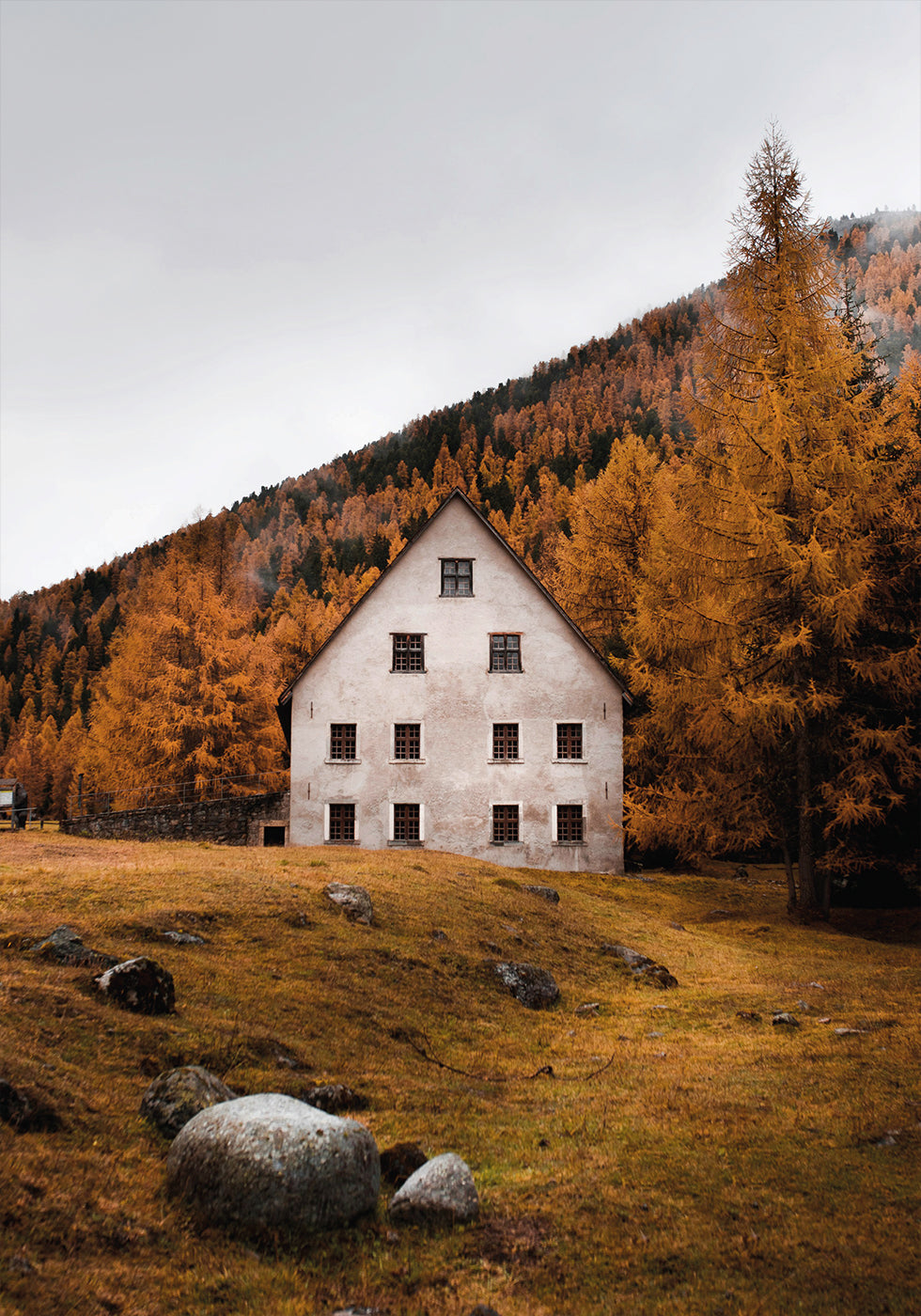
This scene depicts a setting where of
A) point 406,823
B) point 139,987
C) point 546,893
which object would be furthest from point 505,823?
point 139,987

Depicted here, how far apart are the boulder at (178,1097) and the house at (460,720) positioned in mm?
23346

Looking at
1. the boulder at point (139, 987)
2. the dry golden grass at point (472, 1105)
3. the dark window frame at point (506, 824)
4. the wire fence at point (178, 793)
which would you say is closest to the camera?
the dry golden grass at point (472, 1105)

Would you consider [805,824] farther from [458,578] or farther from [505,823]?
[458,578]

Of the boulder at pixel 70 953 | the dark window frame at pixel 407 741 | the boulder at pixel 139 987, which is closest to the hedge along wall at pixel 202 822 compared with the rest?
the dark window frame at pixel 407 741

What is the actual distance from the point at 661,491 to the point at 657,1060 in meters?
30.6

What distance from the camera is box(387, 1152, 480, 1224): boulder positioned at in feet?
20.8

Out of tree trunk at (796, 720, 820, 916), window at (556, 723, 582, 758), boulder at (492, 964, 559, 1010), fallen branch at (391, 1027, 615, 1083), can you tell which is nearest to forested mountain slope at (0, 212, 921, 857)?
window at (556, 723, 582, 758)

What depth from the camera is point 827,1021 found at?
492 inches

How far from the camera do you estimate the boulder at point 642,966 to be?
16.0 m

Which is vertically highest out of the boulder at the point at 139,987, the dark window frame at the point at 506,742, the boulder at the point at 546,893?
the dark window frame at the point at 506,742

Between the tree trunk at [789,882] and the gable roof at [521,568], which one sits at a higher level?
the gable roof at [521,568]

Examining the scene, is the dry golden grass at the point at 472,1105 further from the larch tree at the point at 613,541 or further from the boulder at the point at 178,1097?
the larch tree at the point at 613,541

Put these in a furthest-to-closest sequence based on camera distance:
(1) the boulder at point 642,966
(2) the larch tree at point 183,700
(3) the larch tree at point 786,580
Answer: (2) the larch tree at point 183,700 < (3) the larch tree at point 786,580 < (1) the boulder at point 642,966

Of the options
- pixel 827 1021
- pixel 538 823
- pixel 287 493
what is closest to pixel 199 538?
pixel 538 823
